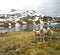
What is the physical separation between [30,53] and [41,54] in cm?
202

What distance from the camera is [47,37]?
4309 centimetres

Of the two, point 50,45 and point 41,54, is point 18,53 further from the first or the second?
point 50,45

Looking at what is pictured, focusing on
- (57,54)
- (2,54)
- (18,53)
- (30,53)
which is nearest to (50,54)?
(57,54)

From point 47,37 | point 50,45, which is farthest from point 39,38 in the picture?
point 50,45

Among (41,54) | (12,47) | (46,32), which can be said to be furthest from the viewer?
(46,32)

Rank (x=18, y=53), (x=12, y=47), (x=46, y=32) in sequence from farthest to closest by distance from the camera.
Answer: (x=46, y=32) < (x=12, y=47) < (x=18, y=53)

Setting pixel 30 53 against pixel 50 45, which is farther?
pixel 50 45

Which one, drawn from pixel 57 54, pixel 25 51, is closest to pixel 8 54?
pixel 25 51

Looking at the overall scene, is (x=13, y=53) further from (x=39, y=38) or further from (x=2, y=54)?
(x=39, y=38)

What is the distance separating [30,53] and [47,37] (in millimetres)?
14989

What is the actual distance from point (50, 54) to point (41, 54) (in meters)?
1.46

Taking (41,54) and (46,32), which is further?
(46,32)

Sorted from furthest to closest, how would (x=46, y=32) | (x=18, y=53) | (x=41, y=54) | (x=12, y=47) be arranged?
1. (x=46, y=32)
2. (x=12, y=47)
3. (x=18, y=53)
4. (x=41, y=54)

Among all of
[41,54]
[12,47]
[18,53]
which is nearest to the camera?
[41,54]
